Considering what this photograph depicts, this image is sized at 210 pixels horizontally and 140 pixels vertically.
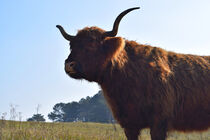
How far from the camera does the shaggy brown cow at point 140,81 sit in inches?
249

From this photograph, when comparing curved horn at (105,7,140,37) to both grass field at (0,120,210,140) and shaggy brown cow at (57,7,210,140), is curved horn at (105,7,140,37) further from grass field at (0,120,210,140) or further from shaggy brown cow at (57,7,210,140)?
grass field at (0,120,210,140)

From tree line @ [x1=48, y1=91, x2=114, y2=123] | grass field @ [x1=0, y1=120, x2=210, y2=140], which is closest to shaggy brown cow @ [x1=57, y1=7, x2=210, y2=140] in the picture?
grass field @ [x1=0, y1=120, x2=210, y2=140]

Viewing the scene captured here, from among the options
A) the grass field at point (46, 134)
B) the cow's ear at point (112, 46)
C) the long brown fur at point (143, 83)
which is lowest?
the grass field at point (46, 134)

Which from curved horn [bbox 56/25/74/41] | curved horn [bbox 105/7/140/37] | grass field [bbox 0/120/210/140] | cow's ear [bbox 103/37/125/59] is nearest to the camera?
cow's ear [bbox 103/37/125/59]

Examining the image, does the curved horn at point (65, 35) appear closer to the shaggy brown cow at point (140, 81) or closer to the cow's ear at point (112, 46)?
the shaggy brown cow at point (140, 81)

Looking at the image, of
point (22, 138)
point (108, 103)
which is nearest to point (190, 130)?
point (108, 103)

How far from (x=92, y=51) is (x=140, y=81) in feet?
4.40

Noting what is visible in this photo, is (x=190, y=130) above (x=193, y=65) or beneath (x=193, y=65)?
beneath

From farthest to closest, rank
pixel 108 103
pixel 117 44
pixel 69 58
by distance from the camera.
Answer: pixel 108 103 < pixel 117 44 < pixel 69 58

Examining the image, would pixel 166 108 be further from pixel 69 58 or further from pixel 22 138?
pixel 22 138

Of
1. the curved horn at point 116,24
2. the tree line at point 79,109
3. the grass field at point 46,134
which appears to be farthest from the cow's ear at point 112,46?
the tree line at point 79,109

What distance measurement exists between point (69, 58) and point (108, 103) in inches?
65.2

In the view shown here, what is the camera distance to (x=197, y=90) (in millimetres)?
7148

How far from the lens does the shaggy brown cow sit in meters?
6.31
